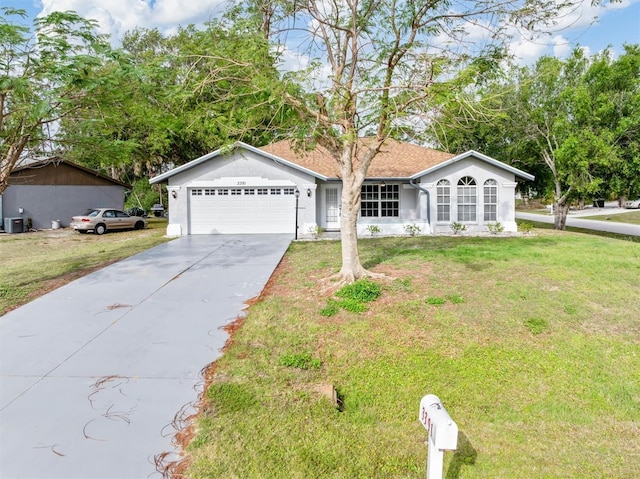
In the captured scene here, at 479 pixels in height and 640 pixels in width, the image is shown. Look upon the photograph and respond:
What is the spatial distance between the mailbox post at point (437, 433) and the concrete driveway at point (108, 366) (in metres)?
2.17

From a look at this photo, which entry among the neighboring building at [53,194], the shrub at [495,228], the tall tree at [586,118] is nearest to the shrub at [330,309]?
the shrub at [495,228]

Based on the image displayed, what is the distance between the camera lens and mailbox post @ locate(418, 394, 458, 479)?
102 inches

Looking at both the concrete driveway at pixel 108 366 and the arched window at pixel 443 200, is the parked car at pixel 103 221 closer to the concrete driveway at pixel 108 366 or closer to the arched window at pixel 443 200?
the concrete driveway at pixel 108 366

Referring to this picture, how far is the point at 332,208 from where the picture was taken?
1970 centimetres

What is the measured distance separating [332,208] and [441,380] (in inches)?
589

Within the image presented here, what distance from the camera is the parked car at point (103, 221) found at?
67.2 ft

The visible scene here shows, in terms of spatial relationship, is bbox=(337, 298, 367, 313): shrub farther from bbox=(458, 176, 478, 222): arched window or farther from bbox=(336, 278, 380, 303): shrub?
bbox=(458, 176, 478, 222): arched window

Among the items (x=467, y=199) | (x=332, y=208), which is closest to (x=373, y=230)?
(x=332, y=208)

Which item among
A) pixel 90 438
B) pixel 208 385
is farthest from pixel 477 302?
pixel 90 438

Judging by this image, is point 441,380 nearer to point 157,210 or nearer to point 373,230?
point 373,230

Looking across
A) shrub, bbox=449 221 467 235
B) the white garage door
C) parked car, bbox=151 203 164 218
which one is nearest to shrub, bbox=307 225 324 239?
the white garage door

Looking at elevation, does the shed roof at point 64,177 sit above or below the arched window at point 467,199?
above

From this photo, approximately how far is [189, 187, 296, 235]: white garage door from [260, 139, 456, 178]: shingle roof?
2286 mm

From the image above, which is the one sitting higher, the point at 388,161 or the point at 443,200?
the point at 388,161
